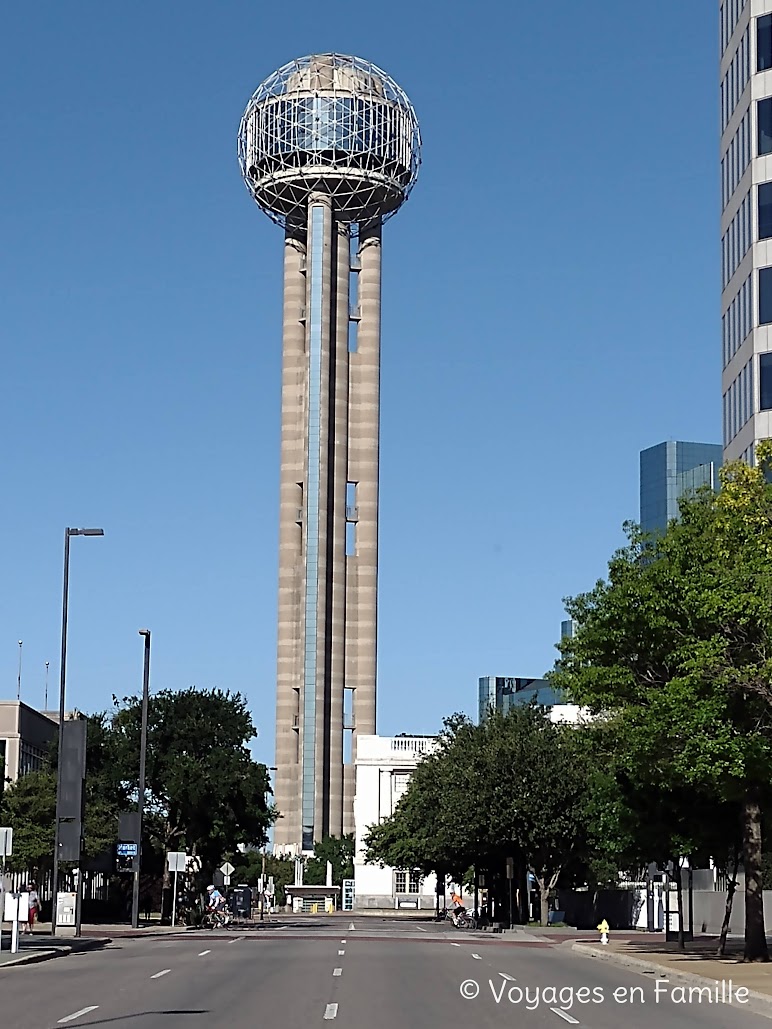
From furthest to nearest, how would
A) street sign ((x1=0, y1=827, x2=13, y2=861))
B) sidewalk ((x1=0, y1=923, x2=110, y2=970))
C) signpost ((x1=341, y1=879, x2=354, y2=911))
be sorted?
signpost ((x1=341, y1=879, x2=354, y2=911))
street sign ((x1=0, y1=827, x2=13, y2=861))
sidewalk ((x1=0, y1=923, x2=110, y2=970))

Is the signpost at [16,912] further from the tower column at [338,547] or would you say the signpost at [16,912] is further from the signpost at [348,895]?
the tower column at [338,547]

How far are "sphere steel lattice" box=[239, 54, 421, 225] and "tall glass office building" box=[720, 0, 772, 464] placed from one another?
325 feet

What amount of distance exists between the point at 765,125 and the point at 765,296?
694 centimetres

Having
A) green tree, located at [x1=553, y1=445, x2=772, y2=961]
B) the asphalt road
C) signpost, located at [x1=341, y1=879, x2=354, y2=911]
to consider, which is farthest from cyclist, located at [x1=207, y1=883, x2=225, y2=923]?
signpost, located at [x1=341, y1=879, x2=354, y2=911]

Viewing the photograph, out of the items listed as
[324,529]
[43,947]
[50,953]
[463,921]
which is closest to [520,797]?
[463,921]

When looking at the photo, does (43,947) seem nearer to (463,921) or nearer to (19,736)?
(463,921)

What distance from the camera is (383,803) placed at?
14275cm

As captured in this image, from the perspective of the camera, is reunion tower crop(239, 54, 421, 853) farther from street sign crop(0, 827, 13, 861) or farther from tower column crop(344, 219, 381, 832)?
street sign crop(0, 827, 13, 861)

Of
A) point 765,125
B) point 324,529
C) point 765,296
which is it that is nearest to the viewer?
point 765,296

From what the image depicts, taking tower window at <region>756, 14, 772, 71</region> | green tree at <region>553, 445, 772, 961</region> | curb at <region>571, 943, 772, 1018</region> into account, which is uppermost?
tower window at <region>756, 14, 772, 71</region>

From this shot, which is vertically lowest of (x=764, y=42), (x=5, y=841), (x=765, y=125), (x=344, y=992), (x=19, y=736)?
(x=344, y=992)

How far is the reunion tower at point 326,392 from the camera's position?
155 metres

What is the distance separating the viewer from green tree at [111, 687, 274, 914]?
76.9 m

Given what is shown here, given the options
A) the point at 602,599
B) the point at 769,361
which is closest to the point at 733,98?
the point at 769,361
